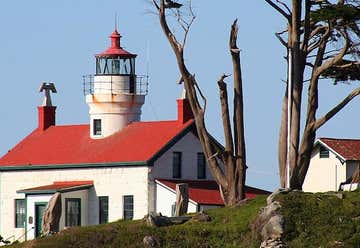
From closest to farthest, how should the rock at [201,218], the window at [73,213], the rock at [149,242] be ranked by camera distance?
the rock at [149,242], the rock at [201,218], the window at [73,213]

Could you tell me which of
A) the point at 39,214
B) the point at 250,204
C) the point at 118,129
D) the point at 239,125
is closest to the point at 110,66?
the point at 118,129

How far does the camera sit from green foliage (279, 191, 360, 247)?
A: 42.9 m

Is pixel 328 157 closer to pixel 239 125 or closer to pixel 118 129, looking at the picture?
pixel 118 129

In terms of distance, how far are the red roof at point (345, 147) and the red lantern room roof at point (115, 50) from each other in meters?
9.24

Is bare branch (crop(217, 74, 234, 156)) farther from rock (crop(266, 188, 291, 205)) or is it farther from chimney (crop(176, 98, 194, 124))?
chimney (crop(176, 98, 194, 124))

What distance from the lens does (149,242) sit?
146 ft

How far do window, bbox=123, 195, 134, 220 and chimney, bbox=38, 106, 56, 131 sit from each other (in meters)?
8.10

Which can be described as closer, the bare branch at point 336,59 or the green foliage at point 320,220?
the green foliage at point 320,220

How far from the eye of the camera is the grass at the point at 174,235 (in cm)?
4441

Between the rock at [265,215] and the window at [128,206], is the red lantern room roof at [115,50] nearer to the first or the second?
the window at [128,206]

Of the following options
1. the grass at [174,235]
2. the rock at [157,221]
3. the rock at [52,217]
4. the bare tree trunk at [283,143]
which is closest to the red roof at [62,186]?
the rock at [52,217]

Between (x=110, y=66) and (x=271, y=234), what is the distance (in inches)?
891

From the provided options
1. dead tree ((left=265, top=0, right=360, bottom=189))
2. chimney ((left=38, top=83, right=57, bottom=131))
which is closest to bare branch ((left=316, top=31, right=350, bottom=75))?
dead tree ((left=265, top=0, right=360, bottom=189))

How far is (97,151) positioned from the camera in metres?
64.0
